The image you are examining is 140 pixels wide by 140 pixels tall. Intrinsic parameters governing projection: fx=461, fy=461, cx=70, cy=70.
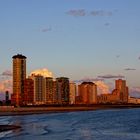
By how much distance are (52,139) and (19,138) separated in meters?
5.05

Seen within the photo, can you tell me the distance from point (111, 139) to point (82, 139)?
3.83m

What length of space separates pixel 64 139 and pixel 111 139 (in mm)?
6180

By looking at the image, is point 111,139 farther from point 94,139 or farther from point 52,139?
point 52,139

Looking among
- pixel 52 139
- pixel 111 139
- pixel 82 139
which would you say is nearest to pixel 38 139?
pixel 52 139

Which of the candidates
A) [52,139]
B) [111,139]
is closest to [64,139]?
[52,139]

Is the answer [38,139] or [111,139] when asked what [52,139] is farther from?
[111,139]

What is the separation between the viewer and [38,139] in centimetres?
6100

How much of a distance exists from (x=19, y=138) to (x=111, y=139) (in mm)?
12585

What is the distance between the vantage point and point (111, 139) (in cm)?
6006

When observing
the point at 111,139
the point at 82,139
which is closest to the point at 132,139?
the point at 111,139

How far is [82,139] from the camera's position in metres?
60.8

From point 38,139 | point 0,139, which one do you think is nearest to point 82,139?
point 38,139

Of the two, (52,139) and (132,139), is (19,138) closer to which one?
(52,139)

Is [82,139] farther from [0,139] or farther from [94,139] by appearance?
[0,139]
